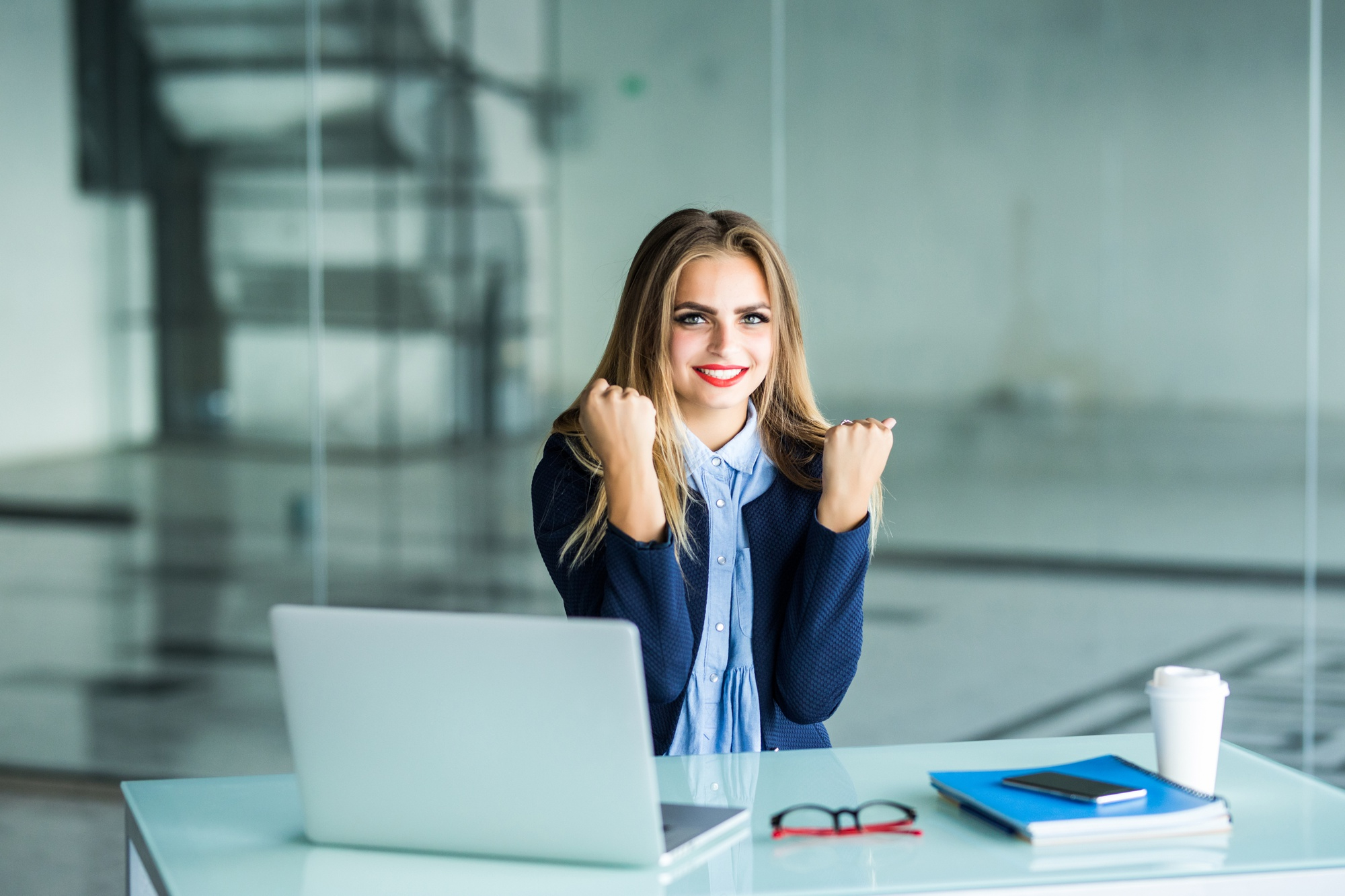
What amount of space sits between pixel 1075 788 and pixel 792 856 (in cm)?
32

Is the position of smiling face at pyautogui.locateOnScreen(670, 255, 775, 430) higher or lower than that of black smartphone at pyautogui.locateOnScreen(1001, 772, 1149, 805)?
higher

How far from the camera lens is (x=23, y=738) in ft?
13.9

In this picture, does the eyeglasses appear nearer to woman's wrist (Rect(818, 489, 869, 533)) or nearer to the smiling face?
woman's wrist (Rect(818, 489, 869, 533))

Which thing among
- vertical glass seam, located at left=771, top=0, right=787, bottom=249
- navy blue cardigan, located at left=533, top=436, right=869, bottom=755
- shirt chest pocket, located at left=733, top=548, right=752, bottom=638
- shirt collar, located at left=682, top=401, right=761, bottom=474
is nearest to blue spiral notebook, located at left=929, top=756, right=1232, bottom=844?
navy blue cardigan, located at left=533, top=436, right=869, bottom=755

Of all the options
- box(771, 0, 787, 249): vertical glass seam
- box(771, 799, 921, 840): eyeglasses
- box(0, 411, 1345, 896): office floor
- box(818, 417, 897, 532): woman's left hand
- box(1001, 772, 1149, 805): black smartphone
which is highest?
box(771, 0, 787, 249): vertical glass seam

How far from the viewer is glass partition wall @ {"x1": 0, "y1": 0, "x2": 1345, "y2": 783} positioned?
176 inches

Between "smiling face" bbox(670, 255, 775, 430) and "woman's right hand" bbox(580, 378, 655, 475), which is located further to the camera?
"smiling face" bbox(670, 255, 775, 430)

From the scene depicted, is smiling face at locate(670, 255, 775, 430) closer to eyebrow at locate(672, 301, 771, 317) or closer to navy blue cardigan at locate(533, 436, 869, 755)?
eyebrow at locate(672, 301, 771, 317)

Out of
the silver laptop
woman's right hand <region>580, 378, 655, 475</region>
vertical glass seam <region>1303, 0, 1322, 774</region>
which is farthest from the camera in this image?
vertical glass seam <region>1303, 0, 1322, 774</region>

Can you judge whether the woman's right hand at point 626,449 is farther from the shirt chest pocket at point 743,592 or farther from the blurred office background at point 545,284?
the blurred office background at point 545,284

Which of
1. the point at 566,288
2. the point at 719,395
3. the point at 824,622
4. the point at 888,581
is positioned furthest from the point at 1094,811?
the point at 888,581

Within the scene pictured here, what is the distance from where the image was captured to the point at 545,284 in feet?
14.9

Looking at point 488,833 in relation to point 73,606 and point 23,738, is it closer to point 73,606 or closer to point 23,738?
point 23,738

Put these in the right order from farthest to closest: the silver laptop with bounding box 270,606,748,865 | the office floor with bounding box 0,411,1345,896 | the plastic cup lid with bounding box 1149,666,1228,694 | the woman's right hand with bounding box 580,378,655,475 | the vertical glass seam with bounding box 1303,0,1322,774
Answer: the office floor with bounding box 0,411,1345,896 → the vertical glass seam with bounding box 1303,0,1322,774 → the woman's right hand with bounding box 580,378,655,475 → the plastic cup lid with bounding box 1149,666,1228,694 → the silver laptop with bounding box 270,606,748,865
